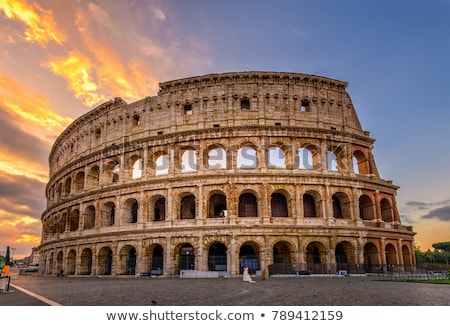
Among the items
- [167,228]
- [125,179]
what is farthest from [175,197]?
[125,179]

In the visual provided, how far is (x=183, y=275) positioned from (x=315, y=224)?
1068 centimetres

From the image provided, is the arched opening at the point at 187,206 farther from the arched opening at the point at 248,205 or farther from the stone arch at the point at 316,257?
the stone arch at the point at 316,257

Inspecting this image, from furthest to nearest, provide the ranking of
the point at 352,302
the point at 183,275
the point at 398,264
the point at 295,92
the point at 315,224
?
the point at 295,92 < the point at 398,264 < the point at 315,224 < the point at 183,275 < the point at 352,302

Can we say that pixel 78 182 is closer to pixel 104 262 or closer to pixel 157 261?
pixel 104 262

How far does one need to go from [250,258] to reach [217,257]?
2672 mm

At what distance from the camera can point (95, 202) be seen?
104ft

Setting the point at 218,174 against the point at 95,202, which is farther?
the point at 95,202

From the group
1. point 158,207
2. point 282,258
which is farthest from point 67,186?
point 282,258

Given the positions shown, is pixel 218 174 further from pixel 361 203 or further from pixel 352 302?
pixel 352 302

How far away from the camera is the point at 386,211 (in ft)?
102

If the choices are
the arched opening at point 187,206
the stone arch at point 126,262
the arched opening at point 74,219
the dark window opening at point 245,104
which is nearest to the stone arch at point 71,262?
the arched opening at point 74,219

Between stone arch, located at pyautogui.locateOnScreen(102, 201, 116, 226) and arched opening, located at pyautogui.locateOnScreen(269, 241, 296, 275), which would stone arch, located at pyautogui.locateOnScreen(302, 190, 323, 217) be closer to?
arched opening, located at pyautogui.locateOnScreen(269, 241, 296, 275)

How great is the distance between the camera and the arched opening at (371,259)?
88.0ft

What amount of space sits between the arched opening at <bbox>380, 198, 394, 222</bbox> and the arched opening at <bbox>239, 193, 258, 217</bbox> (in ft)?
39.6
